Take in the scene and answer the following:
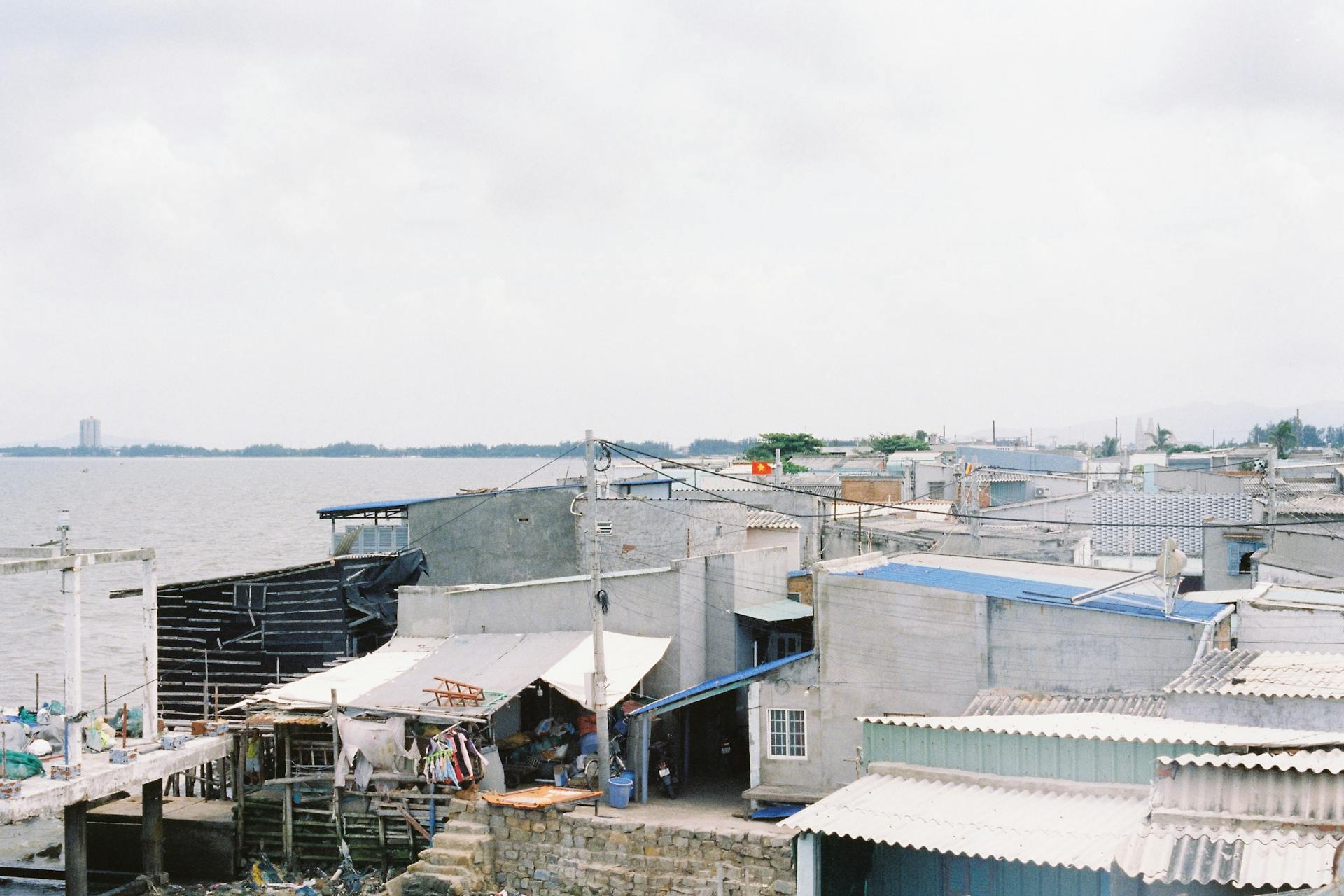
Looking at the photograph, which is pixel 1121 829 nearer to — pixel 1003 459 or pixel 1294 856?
pixel 1294 856

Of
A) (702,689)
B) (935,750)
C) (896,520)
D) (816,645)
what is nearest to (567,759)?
(702,689)

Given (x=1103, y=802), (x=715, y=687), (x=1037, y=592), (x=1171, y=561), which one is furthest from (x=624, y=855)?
(x=1171, y=561)

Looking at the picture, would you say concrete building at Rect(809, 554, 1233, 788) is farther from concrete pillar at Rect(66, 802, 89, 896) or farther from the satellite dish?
concrete pillar at Rect(66, 802, 89, 896)

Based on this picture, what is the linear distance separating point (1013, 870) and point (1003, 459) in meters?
56.4

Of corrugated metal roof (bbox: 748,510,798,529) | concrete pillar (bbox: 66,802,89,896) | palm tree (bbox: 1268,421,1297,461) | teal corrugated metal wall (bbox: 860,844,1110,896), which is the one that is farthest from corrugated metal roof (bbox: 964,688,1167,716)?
palm tree (bbox: 1268,421,1297,461)

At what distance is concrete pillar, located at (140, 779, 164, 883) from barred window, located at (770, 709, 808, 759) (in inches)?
448

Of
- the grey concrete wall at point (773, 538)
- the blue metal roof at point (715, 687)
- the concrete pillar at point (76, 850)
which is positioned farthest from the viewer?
the grey concrete wall at point (773, 538)

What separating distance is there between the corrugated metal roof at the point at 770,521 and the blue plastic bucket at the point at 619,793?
12442 mm

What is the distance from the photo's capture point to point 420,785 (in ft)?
66.6

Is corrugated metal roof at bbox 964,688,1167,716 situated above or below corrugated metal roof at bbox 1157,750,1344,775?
below

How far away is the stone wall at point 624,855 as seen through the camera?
17.2m

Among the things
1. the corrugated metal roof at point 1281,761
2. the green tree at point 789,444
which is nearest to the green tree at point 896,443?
the green tree at point 789,444

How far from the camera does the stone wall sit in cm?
1725

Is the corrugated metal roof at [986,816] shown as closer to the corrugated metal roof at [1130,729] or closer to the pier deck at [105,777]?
the corrugated metal roof at [1130,729]
